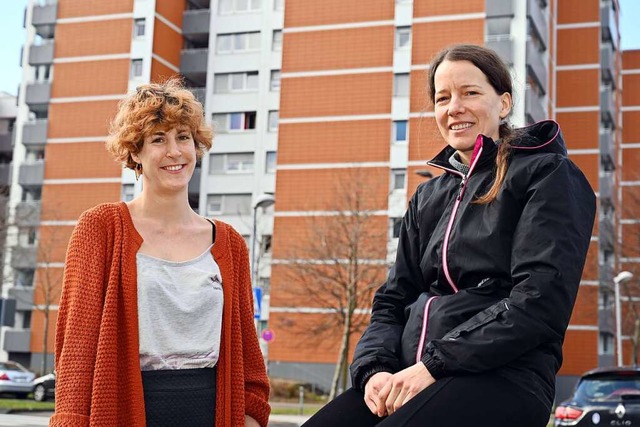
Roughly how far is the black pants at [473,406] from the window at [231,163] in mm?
52955

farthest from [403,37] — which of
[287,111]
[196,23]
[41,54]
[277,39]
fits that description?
[41,54]

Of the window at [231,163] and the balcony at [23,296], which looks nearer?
the balcony at [23,296]

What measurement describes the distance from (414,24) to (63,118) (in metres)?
20.7

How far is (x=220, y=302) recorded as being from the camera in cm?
426

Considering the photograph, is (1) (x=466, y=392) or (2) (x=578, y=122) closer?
(1) (x=466, y=392)

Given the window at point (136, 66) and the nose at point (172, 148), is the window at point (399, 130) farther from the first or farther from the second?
the nose at point (172, 148)

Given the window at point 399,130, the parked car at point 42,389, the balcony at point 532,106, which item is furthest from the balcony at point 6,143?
the balcony at point 532,106

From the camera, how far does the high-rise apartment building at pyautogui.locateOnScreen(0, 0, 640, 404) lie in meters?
49.2

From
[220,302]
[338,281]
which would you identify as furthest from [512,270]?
[338,281]

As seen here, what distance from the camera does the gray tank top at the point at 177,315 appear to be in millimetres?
4070

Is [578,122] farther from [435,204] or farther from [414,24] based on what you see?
[435,204]

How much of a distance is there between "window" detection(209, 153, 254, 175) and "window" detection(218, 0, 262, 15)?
8647 millimetres

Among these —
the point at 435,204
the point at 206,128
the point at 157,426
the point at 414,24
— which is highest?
the point at 414,24

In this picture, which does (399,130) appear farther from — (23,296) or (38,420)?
(38,420)
